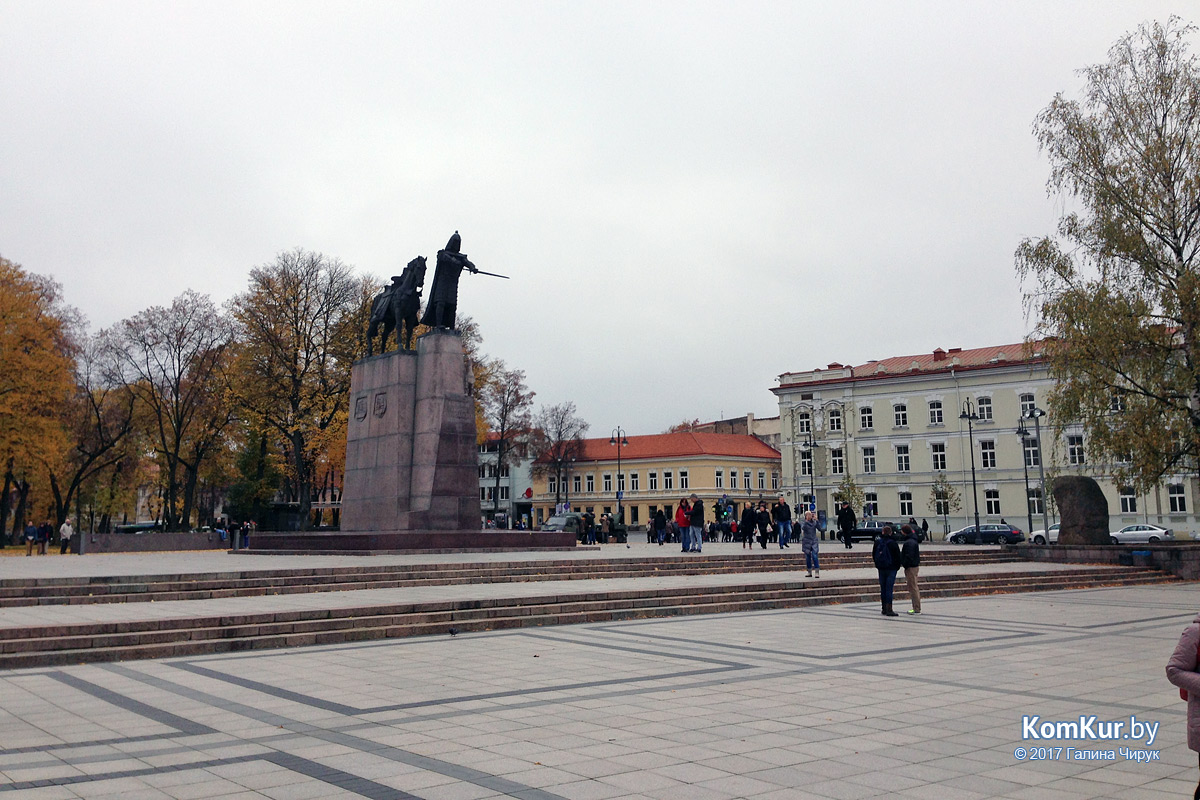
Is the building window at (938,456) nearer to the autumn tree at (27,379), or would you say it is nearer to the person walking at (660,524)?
the person walking at (660,524)

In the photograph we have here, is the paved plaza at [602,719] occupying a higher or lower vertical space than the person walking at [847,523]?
lower

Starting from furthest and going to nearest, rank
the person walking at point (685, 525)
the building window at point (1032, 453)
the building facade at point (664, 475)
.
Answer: the building facade at point (664, 475)
the building window at point (1032, 453)
the person walking at point (685, 525)

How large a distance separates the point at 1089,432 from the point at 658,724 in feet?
79.0

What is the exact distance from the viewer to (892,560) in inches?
590

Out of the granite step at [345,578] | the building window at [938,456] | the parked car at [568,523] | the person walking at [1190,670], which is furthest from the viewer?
the building window at [938,456]

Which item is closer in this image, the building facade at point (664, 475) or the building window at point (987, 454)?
the building window at point (987, 454)

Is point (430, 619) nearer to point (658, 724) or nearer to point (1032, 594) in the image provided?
point (658, 724)

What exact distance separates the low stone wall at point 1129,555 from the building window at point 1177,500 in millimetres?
28762

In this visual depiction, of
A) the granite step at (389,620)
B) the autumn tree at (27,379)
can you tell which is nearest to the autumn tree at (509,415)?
the autumn tree at (27,379)

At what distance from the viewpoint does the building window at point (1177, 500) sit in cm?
5166

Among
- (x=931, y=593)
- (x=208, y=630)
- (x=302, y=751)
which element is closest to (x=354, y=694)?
(x=302, y=751)

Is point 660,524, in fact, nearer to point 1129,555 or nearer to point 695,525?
point 695,525

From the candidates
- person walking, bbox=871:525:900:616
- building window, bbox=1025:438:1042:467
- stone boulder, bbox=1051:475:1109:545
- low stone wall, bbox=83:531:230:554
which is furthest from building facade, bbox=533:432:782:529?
person walking, bbox=871:525:900:616

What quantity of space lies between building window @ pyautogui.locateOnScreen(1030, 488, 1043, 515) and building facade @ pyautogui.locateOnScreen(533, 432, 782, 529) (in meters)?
25.3
